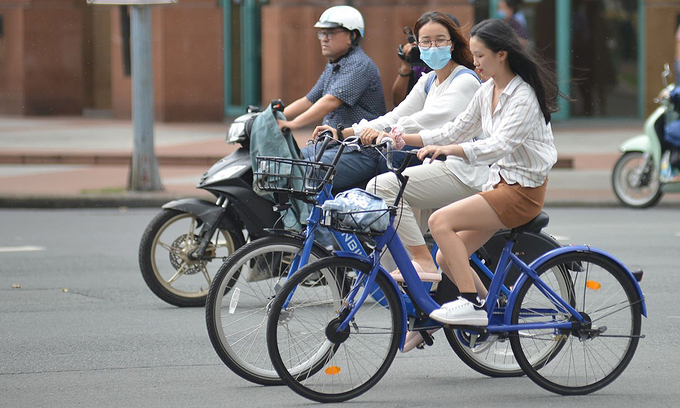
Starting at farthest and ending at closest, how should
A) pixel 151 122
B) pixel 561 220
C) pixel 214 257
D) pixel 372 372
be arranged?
1. pixel 151 122
2. pixel 561 220
3. pixel 214 257
4. pixel 372 372

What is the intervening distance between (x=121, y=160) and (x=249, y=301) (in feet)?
39.3

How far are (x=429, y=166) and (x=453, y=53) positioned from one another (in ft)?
2.26

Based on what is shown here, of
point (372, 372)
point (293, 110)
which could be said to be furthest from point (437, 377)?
point (293, 110)

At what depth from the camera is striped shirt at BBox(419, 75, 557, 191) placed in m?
5.07

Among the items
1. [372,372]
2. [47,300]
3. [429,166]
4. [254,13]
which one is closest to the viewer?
[372,372]

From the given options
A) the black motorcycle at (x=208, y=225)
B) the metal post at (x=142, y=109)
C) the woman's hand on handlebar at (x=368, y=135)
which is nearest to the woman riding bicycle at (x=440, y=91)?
the woman's hand on handlebar at (x=368, y=135)

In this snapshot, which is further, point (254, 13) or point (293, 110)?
point (254, 13)

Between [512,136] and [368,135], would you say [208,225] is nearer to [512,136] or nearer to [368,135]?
[368,135]

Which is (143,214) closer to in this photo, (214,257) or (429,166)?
(214,257)

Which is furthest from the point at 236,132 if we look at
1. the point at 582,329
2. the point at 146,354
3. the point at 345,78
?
the point at 582,329

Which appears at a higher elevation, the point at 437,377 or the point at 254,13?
the point at 254,13

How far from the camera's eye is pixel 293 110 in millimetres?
7348

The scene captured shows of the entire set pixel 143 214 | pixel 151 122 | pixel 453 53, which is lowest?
pixel 143 214

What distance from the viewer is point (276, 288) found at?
17.6ft
